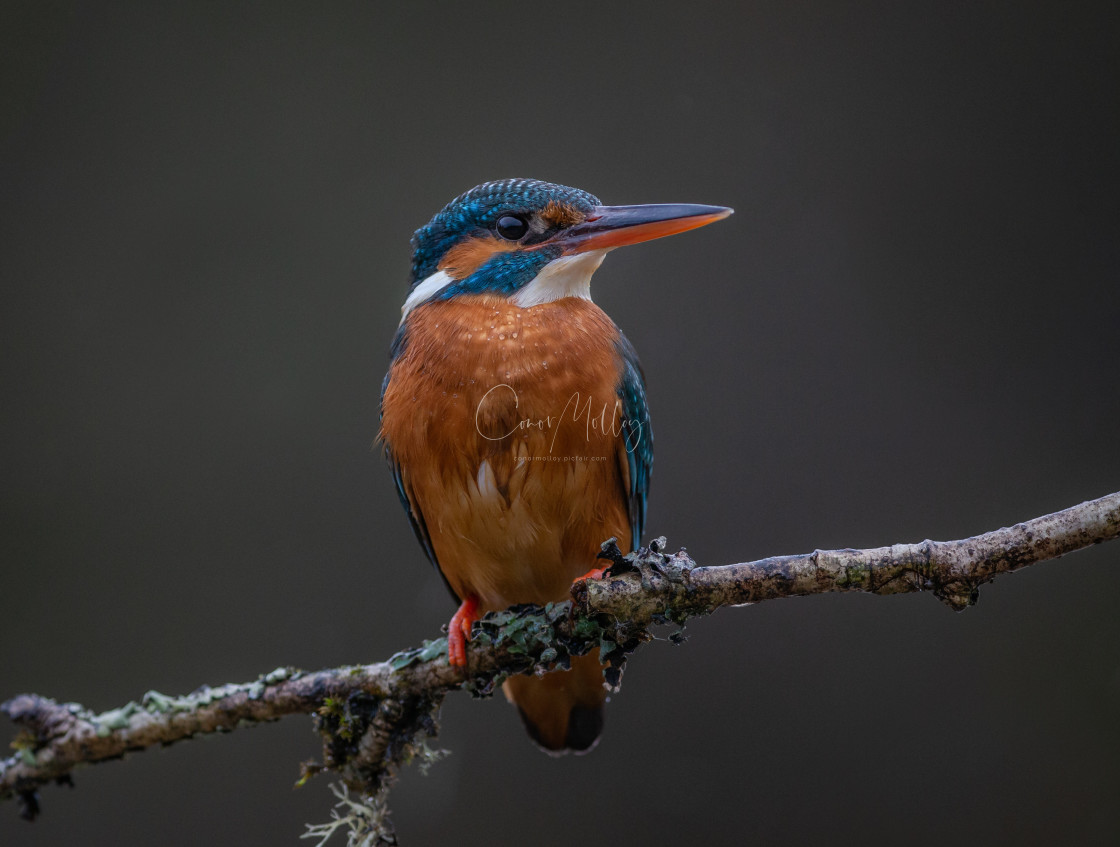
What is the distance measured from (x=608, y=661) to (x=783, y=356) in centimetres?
142

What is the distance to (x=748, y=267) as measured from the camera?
261 cm

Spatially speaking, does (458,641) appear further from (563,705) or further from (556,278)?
(556,278)

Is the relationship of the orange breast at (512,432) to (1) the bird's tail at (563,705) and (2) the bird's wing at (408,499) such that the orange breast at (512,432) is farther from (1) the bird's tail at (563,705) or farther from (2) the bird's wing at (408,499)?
(1) the bird's tail at (563,705)

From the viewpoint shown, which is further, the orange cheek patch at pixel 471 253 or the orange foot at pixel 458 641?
the orange cheek patch at pixel 471 253

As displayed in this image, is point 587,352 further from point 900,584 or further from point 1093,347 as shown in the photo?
point 1093,347

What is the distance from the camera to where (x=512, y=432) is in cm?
161

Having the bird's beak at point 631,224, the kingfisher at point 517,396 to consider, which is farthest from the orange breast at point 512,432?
the bird's beak at point 631,224

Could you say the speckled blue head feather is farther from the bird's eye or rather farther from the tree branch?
the tree branch

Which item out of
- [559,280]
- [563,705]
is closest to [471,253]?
[559,280]

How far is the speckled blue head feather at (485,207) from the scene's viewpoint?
5.78ft

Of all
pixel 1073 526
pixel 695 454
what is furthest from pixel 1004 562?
pixel 695 454

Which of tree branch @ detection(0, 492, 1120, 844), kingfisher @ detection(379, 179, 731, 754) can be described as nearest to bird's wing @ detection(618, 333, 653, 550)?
kingfisher @ detection(379, 179, 731, 754)

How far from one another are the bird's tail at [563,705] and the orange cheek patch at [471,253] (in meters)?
0.91

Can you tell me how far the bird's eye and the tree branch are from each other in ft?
2.49
